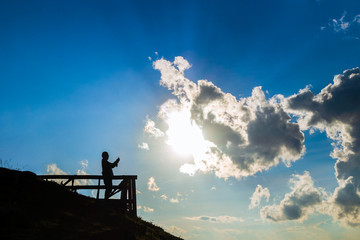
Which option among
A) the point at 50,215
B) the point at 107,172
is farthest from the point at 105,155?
the point at 50,215

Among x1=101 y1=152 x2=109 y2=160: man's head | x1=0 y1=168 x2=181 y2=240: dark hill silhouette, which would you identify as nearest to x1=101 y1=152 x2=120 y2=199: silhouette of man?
x1=101 y1=152 x2=109 y2=160: man's head

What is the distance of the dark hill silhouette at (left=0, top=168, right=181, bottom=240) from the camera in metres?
7.09

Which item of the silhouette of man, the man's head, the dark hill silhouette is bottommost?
the dark hill silhouette

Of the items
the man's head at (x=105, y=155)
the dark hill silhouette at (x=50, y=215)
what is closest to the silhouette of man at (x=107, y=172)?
the man's head at (x=105, y=155)

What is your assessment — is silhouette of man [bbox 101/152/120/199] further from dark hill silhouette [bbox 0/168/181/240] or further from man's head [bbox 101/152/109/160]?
dark hill silhouette [bbox 0/168/181/240]

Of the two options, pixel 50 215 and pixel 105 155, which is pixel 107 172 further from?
pixel 50 215

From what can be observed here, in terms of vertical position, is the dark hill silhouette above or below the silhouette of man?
→ below

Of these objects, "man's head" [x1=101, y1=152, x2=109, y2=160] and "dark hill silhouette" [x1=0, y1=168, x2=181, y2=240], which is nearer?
"dark hill silhouette" [x1=0, y1=168, x2=181, y2=240]

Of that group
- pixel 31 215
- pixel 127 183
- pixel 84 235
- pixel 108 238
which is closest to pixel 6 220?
pixel 31 215

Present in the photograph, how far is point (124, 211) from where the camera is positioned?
12828 millimetres

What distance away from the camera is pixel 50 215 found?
28.0ft

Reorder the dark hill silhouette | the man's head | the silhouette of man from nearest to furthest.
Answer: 1. the dark hill silhouette
2. the silhouette of man
3. the man's head

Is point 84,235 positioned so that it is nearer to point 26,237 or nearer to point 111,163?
point 26,237

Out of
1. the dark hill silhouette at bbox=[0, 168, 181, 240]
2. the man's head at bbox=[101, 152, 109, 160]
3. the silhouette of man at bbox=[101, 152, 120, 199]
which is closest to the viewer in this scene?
the dark hill silhouette at bbox=[0, 168, 181, 240]
